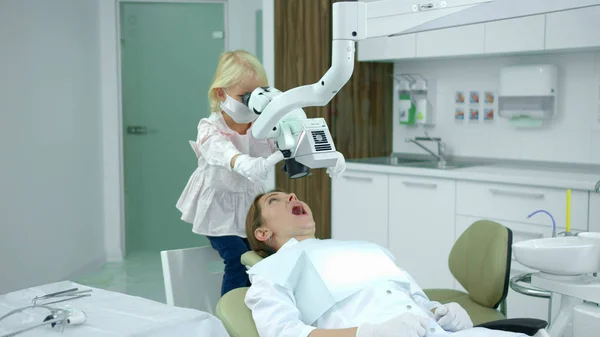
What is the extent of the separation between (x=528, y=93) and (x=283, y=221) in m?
2.16

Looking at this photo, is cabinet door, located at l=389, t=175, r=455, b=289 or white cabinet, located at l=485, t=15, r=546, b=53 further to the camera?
cabinet door, located at l=389, t=175, r=455, b=289

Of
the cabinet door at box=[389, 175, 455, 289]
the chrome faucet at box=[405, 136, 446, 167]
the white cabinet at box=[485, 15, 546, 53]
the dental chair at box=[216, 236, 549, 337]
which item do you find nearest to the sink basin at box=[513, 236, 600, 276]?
the dental chair at box=[216, 236, 549, 337]

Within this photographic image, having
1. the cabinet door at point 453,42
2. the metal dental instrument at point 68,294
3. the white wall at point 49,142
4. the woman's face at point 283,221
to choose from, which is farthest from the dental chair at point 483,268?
the white wall at point 49,142

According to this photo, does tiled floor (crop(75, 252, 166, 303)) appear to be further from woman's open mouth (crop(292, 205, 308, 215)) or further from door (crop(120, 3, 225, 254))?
woman's open mouth (crop(292, 205, 308, 215))

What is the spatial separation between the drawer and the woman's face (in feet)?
5.27

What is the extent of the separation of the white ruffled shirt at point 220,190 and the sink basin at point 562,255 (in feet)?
3.36

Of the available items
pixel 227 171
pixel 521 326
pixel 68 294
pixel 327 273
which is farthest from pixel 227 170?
pixel 521 326

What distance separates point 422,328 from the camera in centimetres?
156

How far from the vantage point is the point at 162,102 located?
556 centimetres

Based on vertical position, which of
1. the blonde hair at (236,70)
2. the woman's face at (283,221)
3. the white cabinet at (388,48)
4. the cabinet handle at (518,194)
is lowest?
the cabinet handle at (518,194)

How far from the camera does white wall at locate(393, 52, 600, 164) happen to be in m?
3.56

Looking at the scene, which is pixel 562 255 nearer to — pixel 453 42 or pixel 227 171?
pixel 227 171

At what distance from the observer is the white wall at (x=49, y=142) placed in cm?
391

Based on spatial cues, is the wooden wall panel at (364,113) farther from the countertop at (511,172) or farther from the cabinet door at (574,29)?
the cabinet door at (574,29)
